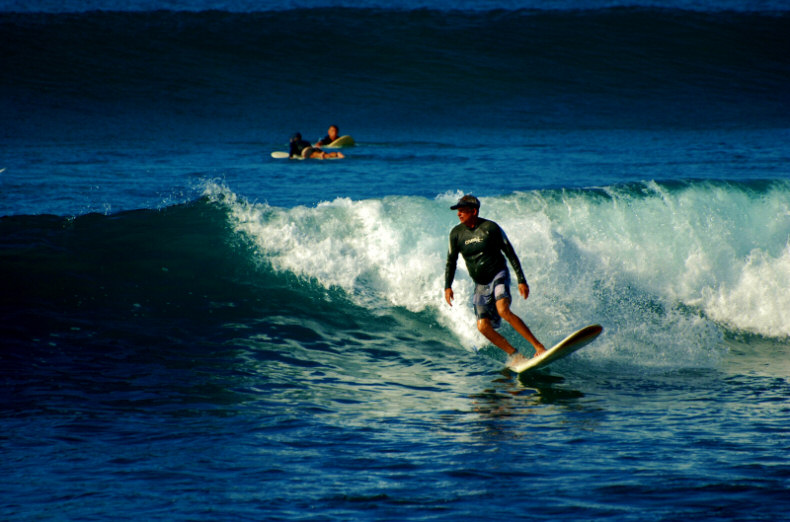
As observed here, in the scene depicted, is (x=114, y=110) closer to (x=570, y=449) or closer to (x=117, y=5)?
(x=117, y=5)

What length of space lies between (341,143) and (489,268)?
1485 cm

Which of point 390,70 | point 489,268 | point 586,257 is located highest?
point 390,70

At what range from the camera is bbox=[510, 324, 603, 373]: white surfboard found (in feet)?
23.7

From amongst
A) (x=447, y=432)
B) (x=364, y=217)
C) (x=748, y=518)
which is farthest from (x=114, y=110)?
(x=748, y=518)

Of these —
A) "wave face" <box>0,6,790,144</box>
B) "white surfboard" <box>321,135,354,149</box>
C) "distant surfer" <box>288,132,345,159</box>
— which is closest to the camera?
"distant surfer" <box>288,132,345,159</box>

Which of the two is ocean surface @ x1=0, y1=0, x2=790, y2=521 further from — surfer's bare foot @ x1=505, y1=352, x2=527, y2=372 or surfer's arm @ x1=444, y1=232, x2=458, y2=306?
surfer's arm @ x1=444, y1=232, x2=458, y2=306

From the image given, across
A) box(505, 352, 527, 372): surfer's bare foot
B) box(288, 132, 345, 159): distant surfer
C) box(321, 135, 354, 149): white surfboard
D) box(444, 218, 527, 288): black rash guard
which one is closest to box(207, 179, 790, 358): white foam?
box(505, 352, 527, 372): surfer's bare foot

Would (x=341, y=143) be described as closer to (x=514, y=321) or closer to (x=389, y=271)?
(x=389, y=271)

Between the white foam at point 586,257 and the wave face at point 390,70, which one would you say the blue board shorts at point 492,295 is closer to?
the white foam at point 586,257

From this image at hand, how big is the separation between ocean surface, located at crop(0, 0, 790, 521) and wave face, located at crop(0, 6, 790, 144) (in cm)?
99

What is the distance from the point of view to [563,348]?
287 inches

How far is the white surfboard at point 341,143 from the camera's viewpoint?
2152cm

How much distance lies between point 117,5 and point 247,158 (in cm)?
2297

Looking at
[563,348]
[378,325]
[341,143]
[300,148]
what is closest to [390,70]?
[341,143]
